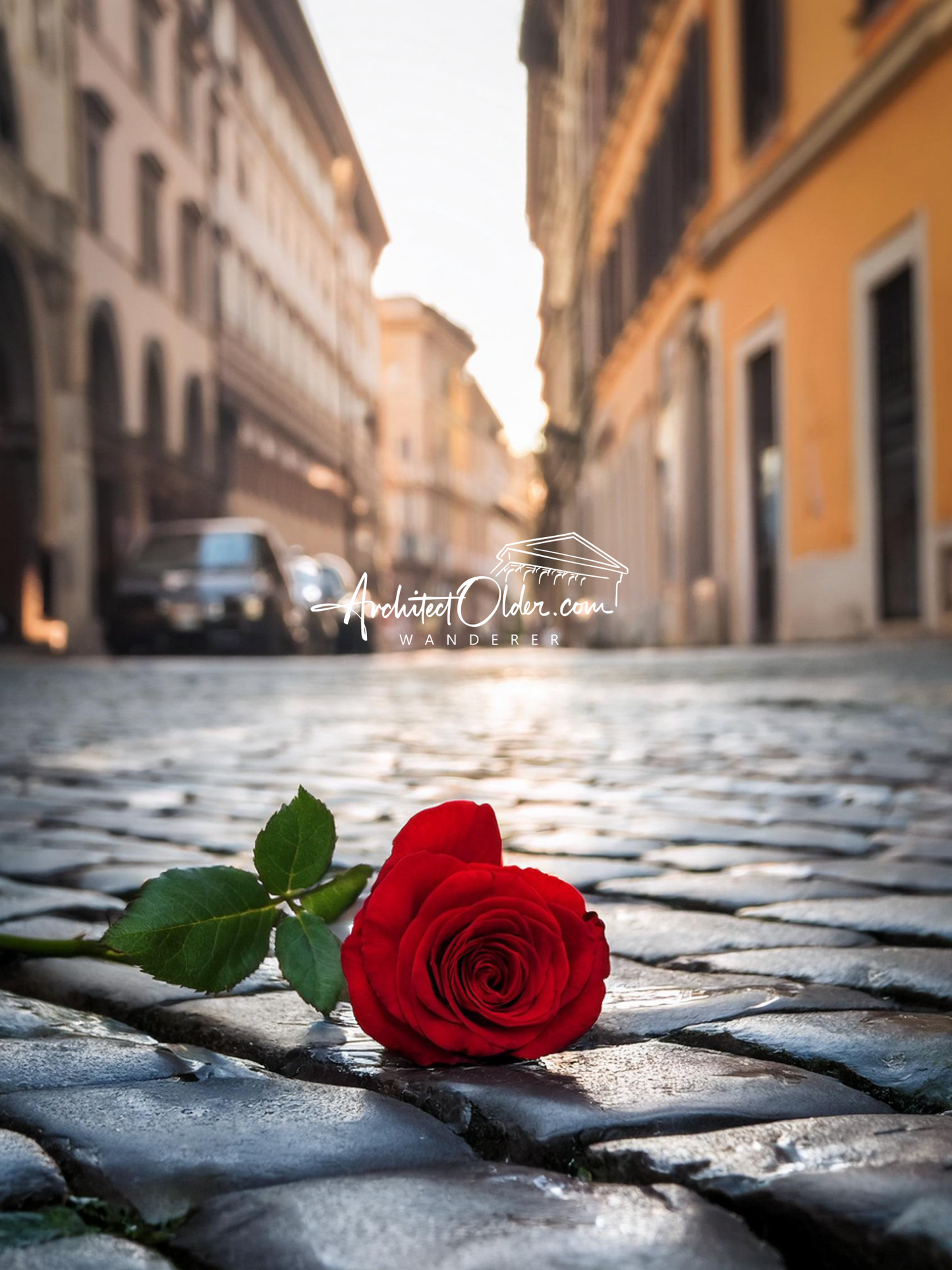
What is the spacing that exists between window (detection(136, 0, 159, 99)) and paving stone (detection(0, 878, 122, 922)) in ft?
78.4

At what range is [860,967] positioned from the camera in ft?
5.82

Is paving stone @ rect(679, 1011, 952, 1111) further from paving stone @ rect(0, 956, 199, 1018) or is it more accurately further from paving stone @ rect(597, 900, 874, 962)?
paving stone @ rect(0, 956, 199, 1018)

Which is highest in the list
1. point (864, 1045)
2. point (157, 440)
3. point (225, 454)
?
point (225, 454)

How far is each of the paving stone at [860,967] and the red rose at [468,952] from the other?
544 millimetres

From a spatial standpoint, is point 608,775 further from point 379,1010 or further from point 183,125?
point 183,125

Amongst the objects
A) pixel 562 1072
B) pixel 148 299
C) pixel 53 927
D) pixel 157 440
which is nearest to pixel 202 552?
pixel 53 927

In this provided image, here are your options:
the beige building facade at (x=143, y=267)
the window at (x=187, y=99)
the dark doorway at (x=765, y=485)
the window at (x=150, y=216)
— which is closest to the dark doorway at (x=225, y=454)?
the beige building facade at (x=143, y=267)

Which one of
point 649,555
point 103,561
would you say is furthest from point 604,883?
point 103,561

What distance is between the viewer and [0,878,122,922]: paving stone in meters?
2.15

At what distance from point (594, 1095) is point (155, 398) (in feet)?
82.0

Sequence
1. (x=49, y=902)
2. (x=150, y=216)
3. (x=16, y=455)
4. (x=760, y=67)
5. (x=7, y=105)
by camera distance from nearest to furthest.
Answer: (x=49, y=902) < (x=760, y=67) < (x=7, y=105) < (x=16, y=455) < (x=150, y=216)

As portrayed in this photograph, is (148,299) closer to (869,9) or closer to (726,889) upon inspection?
(869,9)

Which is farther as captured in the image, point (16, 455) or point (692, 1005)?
point (16, 455)

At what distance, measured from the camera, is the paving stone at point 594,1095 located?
118 centimetres
